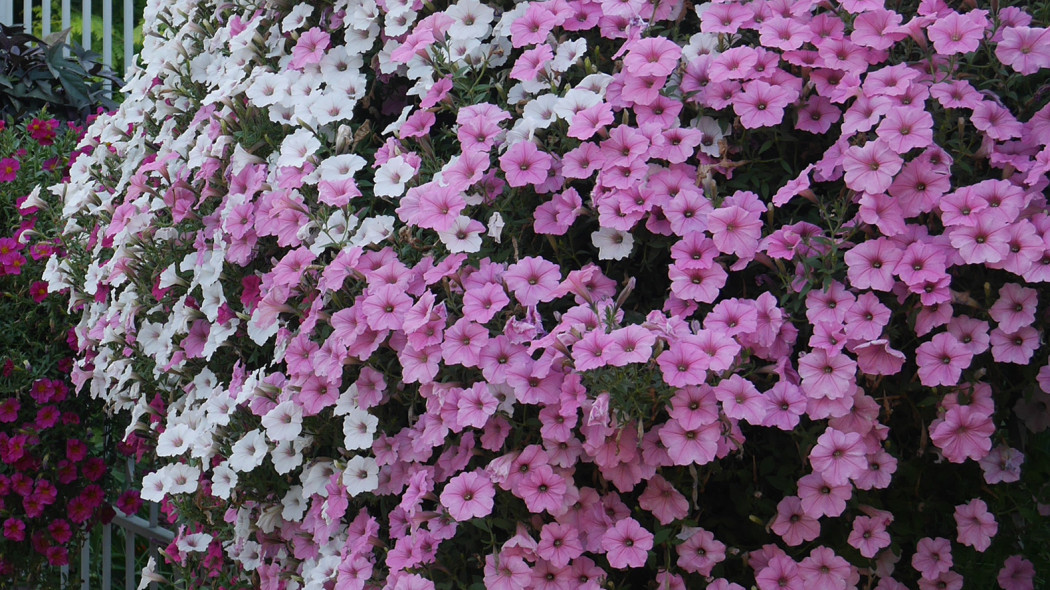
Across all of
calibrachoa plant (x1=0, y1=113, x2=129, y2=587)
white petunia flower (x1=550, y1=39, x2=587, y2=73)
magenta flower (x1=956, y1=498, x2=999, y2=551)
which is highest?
white petunia flower (x1=550, y1=39, x2=587, y2=73)

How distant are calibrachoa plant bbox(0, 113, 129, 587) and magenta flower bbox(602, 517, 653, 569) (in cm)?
210

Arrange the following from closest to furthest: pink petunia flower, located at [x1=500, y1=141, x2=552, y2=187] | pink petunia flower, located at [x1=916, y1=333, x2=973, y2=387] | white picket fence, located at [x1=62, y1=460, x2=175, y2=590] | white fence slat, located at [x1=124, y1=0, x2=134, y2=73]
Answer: pink petunia flower, located at [x1=916, y1=333, x2=973, y2=387], pink petunia flower, located at [x1=500, y1=141, x2=552, y2=187], white picket fence, located at [x1=62, y1=460, x2=175, y2=590], white fence slat, located at [x1=124, y1=0, x2=134, y2=73]

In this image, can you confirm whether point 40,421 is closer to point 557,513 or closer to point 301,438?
point 301,438

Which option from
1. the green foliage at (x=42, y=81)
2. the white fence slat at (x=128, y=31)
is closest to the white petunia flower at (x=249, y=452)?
the green foliage at (x=42, y=81)

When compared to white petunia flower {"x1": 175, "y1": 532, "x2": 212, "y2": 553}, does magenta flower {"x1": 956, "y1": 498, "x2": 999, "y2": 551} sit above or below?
above

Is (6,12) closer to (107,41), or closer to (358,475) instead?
(107,41)

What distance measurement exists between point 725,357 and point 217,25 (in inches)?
64.4

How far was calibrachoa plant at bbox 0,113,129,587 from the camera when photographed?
10.2ft

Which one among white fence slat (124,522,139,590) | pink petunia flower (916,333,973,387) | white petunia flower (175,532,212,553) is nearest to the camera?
pink petunia flower (916,333,973,387)

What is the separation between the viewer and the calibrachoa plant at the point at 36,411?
3117mm

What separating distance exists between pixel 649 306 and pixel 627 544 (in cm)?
42

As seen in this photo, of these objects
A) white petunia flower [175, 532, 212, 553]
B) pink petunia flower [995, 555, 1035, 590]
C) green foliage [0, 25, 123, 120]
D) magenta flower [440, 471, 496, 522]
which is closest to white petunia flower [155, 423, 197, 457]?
white petunia flower [175, 532, 212, 553]

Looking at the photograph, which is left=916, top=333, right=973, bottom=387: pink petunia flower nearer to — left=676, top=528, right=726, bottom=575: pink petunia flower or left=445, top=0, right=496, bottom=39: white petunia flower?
left=676, top=528, right=726, bottom=575: pink petunia flower

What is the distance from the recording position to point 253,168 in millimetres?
2125
